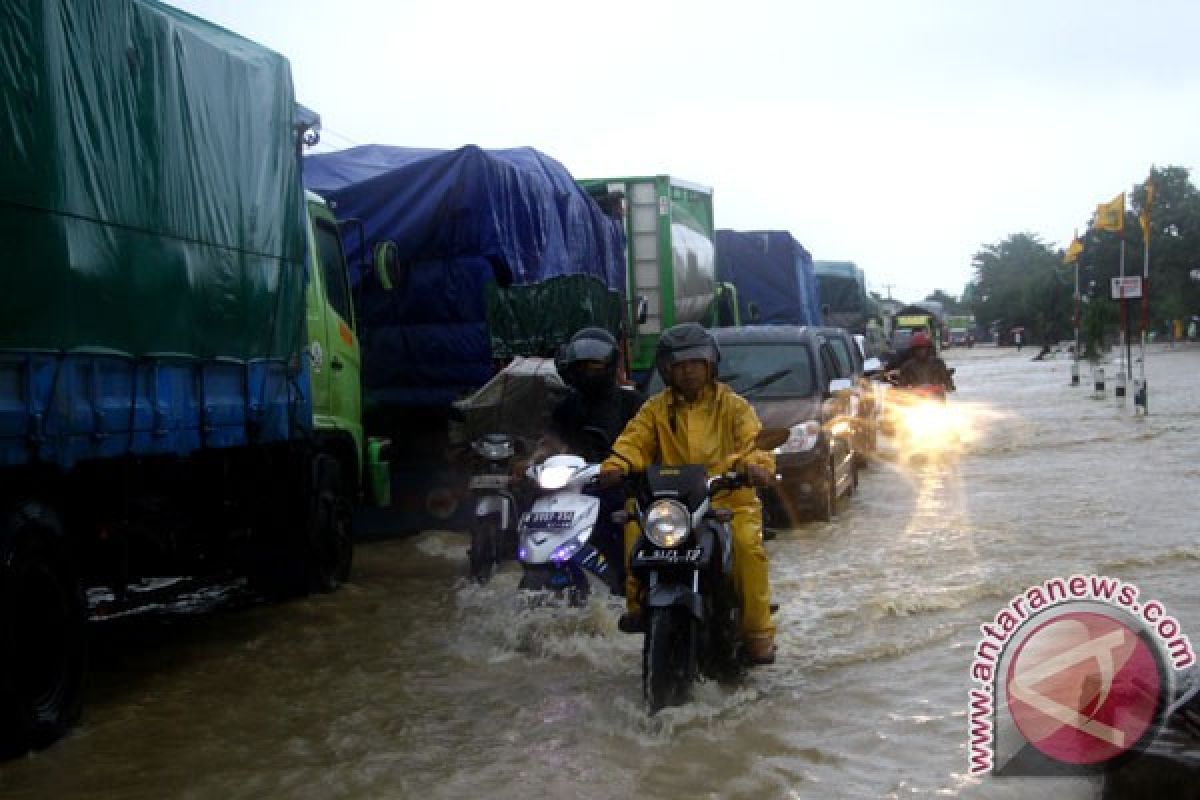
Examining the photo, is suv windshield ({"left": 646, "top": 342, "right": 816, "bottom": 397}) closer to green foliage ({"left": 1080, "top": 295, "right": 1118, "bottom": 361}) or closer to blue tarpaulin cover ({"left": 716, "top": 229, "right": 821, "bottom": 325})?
blue tarpaulin cover ({"left": 716, "top": 229, "right": 821, "bottom": 325})

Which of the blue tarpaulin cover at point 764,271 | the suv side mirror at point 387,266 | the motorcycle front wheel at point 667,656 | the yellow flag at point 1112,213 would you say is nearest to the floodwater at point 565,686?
the motorcycle front wheel at point 667,656

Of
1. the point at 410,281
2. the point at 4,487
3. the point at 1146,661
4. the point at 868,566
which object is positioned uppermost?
the point at 410,281

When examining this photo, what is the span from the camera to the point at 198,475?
7770mm

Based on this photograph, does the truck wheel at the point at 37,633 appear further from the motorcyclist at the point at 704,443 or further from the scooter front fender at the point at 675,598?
the scooter front fender at the point at 675,598

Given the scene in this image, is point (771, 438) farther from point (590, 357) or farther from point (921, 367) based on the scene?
point (921, 367)

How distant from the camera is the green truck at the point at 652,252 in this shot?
1806 centimetres

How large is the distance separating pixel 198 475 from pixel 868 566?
177 inches

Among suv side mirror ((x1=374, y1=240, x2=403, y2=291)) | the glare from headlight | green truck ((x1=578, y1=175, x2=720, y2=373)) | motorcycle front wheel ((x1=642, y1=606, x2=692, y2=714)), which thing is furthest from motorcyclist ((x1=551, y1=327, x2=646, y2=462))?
green truck ((x1=578, y1=175, x2=720, y2=373))

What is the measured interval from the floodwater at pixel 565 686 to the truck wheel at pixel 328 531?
0.53 ft

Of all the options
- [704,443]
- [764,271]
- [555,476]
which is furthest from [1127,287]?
[704,443]

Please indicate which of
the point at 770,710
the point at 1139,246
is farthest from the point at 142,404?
the point at 1139,246

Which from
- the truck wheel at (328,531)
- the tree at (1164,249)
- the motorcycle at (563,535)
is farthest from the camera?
the tree at (1164,249)

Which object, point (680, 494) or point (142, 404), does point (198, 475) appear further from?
point (680, 494)

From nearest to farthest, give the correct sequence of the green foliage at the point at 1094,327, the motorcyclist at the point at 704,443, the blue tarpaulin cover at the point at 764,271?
1. the motorcyclist at the point at 704,443
2. the blue tarpaulin cover at the point at 764,271
3. the green foliage at the point at 1094,327
